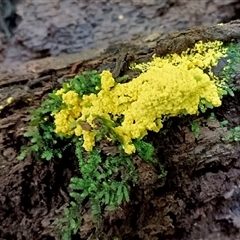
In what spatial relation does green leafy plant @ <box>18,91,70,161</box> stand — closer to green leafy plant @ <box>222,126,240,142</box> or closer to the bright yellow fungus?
the bright yellow fungus

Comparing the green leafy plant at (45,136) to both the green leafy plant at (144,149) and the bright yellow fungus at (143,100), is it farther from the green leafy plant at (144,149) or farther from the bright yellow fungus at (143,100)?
the green leafy plant at (144,149)

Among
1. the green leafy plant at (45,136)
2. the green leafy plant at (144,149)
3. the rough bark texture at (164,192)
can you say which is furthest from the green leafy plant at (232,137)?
the green leafy plant at (45,136)

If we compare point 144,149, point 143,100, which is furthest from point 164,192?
point 143,100

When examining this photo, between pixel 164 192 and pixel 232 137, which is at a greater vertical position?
pixel 232 137

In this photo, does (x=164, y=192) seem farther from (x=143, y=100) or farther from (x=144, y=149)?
(x=143, y=100)

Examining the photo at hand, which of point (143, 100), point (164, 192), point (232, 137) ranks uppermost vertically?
point (143, 100)

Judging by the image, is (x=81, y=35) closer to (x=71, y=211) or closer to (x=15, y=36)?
(x=15, y=36)

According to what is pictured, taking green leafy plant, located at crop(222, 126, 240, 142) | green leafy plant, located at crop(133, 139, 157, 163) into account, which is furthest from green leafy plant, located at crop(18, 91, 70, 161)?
green leafy plant, located at crop(222, 126, 240, 142)

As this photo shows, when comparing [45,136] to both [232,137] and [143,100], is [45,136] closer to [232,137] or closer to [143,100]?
[143,100]
